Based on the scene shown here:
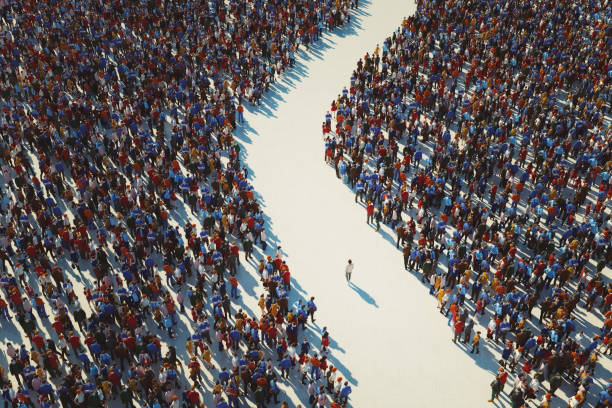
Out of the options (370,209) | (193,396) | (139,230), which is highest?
(139,230)

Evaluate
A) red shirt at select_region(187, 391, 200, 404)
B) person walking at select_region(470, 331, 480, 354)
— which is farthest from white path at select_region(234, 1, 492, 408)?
red shirt at select_region(187, 391, 200, 404)

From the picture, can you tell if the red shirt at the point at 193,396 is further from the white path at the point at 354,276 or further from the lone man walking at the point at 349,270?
the lone man walking at the point at 349,270

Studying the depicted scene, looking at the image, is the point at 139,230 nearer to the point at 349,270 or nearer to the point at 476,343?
the point at 349,270

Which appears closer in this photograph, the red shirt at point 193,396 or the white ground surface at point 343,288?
the red shirt at point 193,396

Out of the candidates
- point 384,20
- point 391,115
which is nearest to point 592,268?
point 391,115

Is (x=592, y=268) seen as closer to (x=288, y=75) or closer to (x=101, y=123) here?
(x=288, y=75)

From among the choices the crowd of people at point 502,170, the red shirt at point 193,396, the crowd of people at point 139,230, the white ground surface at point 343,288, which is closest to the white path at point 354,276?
the white ground surface at point 343,288

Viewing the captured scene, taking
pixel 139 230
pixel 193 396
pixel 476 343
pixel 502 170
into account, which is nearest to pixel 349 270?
pixel 476 343
